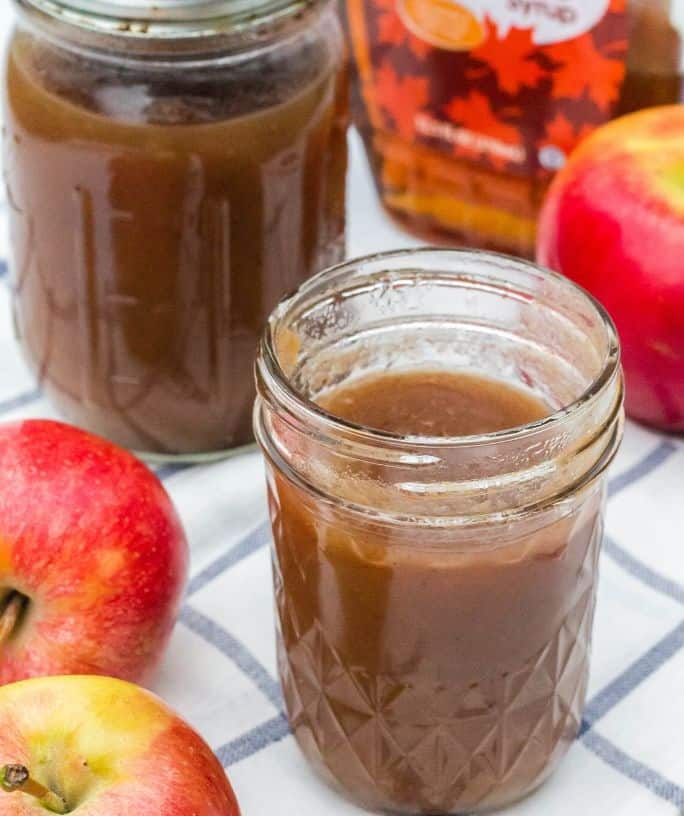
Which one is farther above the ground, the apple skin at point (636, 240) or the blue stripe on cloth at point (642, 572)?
the apple skin at point (636, 240)

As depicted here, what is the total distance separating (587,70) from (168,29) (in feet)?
1.36

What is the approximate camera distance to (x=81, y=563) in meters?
0.92

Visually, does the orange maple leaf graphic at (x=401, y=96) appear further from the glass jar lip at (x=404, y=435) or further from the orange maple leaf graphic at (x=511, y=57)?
the glass jar lip at (x=404, y=435)

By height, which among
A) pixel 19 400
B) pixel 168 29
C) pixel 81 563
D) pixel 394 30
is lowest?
pixel 19 400

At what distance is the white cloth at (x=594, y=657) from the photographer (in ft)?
3.01

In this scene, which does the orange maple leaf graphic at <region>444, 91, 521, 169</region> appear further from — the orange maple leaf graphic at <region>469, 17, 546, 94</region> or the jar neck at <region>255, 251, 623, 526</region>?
the jar neck at <region>255, 251, 623, 526</region>

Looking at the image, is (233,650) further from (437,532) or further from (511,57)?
(511,57)

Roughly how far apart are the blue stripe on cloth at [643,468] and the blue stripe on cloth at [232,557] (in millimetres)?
261

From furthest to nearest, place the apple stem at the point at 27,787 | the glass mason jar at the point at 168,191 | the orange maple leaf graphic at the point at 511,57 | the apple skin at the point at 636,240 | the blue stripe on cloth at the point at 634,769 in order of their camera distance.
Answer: the orange maple leaf graphic at the point at 511,57 → the apple skin at the point at 636,240 → the glass mason jar at the point at 168,191 → the blue stripe on cloth at the point at 634,769 → the apple stem at the point at 27,787

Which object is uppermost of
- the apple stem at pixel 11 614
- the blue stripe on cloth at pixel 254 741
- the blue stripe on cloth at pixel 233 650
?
the apple stem at pixel 11 614

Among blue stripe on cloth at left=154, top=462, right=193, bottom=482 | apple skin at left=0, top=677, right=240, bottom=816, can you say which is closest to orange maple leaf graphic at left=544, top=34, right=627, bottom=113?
blue stripe on cloth at left=154, top=462, right=193, bottom=482

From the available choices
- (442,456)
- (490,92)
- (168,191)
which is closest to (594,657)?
(442,456)

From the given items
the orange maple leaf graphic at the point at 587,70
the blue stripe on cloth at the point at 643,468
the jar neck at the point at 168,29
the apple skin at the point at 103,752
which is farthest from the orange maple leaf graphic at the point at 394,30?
the apple skin at the point at 103,752

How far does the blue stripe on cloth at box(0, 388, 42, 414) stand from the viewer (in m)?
1.26
